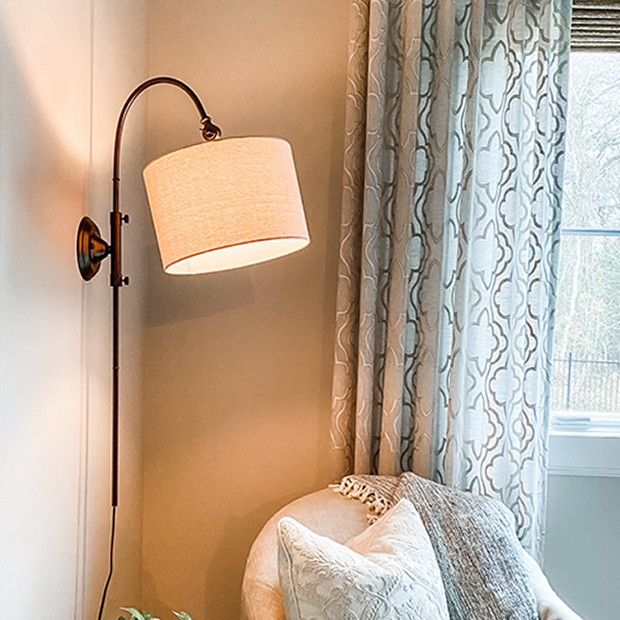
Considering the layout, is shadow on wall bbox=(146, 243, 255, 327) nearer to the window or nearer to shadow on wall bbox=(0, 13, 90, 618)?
shadow on wall bbox=(0, 13, 90, 618)

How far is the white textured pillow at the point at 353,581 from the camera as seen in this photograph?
1340 millimetres

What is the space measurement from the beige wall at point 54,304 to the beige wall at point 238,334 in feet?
0.82

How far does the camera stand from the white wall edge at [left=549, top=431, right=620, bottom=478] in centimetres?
220

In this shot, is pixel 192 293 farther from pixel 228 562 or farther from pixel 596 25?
pixel 596 25

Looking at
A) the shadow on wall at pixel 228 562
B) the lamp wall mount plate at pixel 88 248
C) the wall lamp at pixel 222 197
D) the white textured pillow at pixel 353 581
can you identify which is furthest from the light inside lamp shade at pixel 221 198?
Answer: the shadow on wall at pixel 228 562

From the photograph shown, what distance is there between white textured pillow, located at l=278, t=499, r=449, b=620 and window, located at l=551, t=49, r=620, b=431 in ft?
3.22

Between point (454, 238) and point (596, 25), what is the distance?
0.70 m

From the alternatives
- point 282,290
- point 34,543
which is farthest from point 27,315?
point 282,290

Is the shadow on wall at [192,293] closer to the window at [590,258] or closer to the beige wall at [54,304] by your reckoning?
the beige wall at [54,304]

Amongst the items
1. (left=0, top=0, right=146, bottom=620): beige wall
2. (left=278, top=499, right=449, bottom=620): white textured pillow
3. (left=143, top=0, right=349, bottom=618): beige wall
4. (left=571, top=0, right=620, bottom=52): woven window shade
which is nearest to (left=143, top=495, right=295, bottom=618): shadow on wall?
(left=143, top=0, right=349, bottom=618): beige wall

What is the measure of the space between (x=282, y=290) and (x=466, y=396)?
22.6 inches

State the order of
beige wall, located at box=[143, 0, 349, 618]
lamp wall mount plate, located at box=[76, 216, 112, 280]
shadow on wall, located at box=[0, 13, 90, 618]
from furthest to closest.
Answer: beige wall, located at box=[143, 0, 349, 618] → lamp wall mount plate, located at box=[76, 216, 112, 280] → shadow on wall, located at box=[0, 13, 90, 618]

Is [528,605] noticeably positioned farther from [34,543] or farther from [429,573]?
[34,543]

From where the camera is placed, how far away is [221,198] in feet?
4.53
